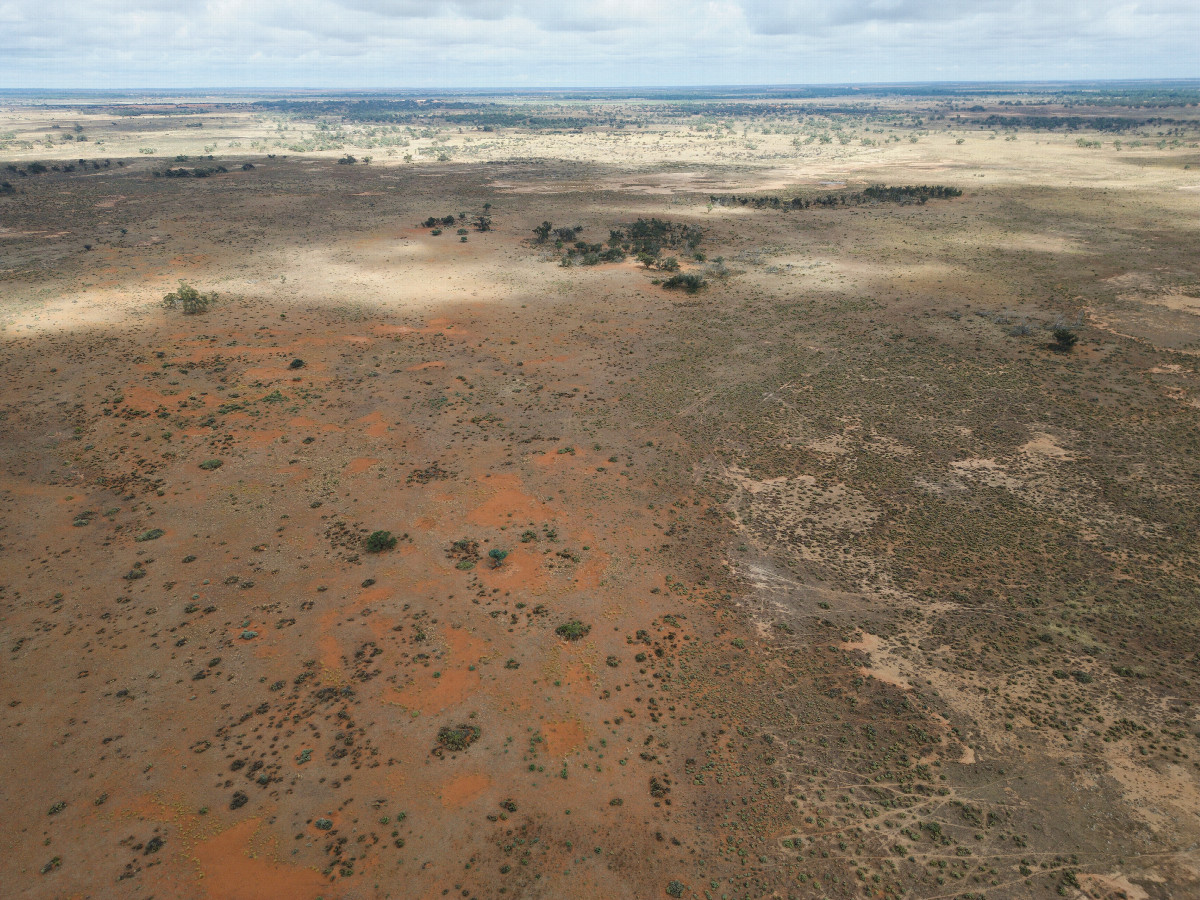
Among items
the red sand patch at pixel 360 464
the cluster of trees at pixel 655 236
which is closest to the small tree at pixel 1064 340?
the cluster of trees at pixel 655 236

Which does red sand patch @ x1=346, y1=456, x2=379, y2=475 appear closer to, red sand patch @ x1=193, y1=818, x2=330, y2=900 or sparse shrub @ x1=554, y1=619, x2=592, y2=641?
sparse shrub @ x1=554, y1=619, x2=592, y2=641

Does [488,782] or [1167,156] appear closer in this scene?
[488,782]

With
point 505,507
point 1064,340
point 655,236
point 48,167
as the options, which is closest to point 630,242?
point 655,236

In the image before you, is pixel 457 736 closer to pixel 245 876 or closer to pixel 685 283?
pixel 245 876

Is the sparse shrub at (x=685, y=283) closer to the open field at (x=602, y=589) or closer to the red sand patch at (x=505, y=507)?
the open field at (x=602, y=589)

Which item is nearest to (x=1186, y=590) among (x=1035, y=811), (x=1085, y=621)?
(x=1085, y=621)

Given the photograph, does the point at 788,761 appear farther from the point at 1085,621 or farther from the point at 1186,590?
the point at 1186,590
